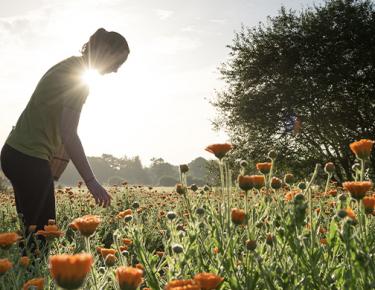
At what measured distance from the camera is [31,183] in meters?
3.73

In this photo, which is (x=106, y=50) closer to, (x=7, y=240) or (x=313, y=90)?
(x=7, y=240)

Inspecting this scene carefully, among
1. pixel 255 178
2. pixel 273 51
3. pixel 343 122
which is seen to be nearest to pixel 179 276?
pixel 255 178

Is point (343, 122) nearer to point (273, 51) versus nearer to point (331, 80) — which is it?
point (331, 80)

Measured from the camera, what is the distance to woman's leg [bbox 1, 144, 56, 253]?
3721 millimetres

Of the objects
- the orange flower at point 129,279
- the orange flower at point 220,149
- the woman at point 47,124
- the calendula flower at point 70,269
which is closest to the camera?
the calendula flower at point 70,269

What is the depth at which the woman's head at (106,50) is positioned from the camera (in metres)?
3.62

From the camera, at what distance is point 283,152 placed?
62.4 ft

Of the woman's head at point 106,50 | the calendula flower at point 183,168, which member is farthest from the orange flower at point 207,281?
the woman's head at point 106,50

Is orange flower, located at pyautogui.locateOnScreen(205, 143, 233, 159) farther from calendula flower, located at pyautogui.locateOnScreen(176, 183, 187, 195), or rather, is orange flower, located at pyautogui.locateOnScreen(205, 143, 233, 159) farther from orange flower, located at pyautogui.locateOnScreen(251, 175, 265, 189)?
calendula flower, located at pyautogui.locateOnScreen(176, 183, 187, 195)

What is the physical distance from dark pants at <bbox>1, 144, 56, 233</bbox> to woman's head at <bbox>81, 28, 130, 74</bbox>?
90 centimetres

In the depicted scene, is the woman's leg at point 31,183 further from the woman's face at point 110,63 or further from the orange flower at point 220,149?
the orange flower at point 220,149

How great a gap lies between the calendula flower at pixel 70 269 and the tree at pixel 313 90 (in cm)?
1752

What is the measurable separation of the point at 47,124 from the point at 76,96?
1.23 feet

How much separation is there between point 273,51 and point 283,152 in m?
4.27
